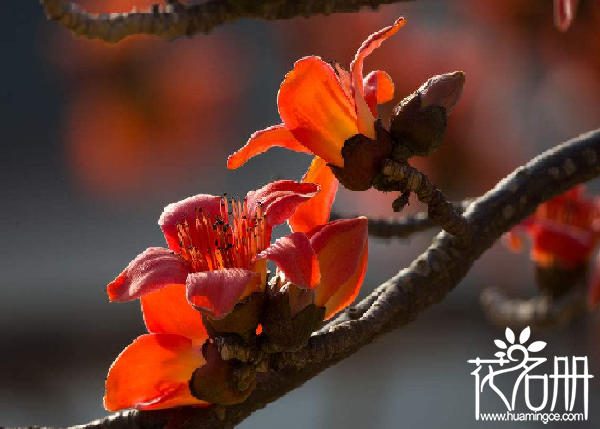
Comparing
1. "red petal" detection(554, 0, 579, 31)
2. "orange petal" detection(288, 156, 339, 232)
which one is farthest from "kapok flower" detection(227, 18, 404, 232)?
"red petal" detection(554, 0, 579, 31)

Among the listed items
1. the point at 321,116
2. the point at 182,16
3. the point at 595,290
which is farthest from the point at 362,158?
the point at 595,290

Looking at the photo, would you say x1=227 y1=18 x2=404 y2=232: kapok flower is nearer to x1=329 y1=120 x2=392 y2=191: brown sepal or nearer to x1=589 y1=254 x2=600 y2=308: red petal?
x1=329 y1=120 x2=392 y2=191: brown sepal

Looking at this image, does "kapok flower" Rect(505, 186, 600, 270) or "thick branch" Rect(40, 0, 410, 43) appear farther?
"kapok flower" Rect(505, 186, 600, 270)

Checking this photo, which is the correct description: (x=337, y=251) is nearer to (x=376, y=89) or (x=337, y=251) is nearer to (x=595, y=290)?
(x=376, y=89)

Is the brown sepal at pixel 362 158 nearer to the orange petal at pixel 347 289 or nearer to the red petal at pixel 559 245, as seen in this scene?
the orange petal at pixel 347 289

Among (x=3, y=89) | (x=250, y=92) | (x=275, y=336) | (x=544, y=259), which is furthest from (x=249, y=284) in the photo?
(x=3, y=89)
